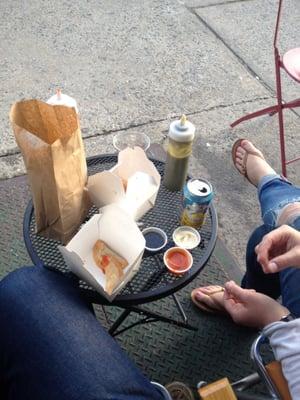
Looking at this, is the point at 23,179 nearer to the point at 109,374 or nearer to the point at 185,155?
the point at 185,155

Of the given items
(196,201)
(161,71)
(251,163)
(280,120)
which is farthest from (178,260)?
(161,71)

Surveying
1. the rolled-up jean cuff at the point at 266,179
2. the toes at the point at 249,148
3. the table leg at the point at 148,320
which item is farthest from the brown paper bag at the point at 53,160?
the toes at the point at 249,148

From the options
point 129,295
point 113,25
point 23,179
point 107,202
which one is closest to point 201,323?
point 129,295

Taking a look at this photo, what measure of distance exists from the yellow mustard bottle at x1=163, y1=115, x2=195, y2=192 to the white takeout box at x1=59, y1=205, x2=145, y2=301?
33 cm

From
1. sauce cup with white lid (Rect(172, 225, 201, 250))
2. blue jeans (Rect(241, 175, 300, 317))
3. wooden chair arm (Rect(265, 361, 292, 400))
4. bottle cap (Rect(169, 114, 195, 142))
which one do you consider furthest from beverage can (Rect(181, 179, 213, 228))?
wooden chair arm (Rect(265, 361, 292, 400))

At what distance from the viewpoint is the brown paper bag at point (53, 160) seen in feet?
4.09

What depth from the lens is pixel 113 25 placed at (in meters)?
3.62

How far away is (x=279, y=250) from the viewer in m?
1.38

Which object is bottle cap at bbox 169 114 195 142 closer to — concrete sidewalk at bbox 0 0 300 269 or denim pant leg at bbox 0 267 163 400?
denim pant leg at bbox 0 267 163 400

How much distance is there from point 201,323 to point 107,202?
32.4 inches

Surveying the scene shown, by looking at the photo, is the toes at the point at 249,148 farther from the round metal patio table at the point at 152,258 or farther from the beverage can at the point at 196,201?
the beverage can at the point at 196,201

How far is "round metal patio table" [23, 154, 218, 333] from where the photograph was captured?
1.38 metres

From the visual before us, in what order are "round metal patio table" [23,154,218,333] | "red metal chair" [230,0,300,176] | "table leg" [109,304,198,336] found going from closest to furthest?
"round metal patio table" [23,154,218,333]
"table leg" [109,304,198,336]
"red metal chair" [230,0,300,176]

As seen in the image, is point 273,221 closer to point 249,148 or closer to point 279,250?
point 279,250
